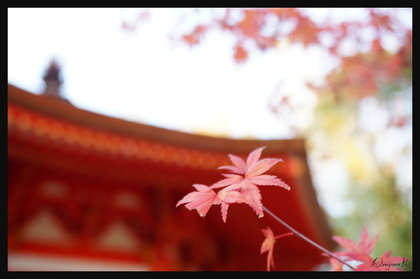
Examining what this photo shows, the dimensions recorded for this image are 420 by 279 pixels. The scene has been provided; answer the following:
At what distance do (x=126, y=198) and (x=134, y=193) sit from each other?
3.2 inches

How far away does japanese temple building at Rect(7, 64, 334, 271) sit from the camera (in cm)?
229

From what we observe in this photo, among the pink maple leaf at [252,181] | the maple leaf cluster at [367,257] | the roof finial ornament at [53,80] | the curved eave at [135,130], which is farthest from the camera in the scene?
the roof finial ornament at [53,80]

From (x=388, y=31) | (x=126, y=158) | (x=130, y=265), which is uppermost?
(x=388, y=31)

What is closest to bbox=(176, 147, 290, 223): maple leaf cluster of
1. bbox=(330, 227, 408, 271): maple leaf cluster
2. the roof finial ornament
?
bbox=(330, 227, 408, 271): maple leaf cluster

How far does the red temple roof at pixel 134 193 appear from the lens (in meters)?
2.28

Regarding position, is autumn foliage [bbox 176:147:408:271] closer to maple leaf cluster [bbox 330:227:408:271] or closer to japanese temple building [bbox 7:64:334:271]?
maple leaf cluster [bbox 330:227:408:271]

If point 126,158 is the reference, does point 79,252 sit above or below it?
below

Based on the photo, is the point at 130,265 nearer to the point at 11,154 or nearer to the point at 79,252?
the point at 79,252

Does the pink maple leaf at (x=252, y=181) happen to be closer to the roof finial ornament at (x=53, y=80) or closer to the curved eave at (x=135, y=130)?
the curved eave at (x=135, y=130)

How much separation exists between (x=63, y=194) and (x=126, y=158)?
2.20 ft

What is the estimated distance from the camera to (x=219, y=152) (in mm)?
2627

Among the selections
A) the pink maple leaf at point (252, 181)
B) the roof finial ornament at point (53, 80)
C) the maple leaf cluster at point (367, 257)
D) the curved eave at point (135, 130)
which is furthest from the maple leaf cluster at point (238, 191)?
the roof finial ornament at point (53, 80)

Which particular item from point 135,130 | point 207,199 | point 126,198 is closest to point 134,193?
point 126,198
